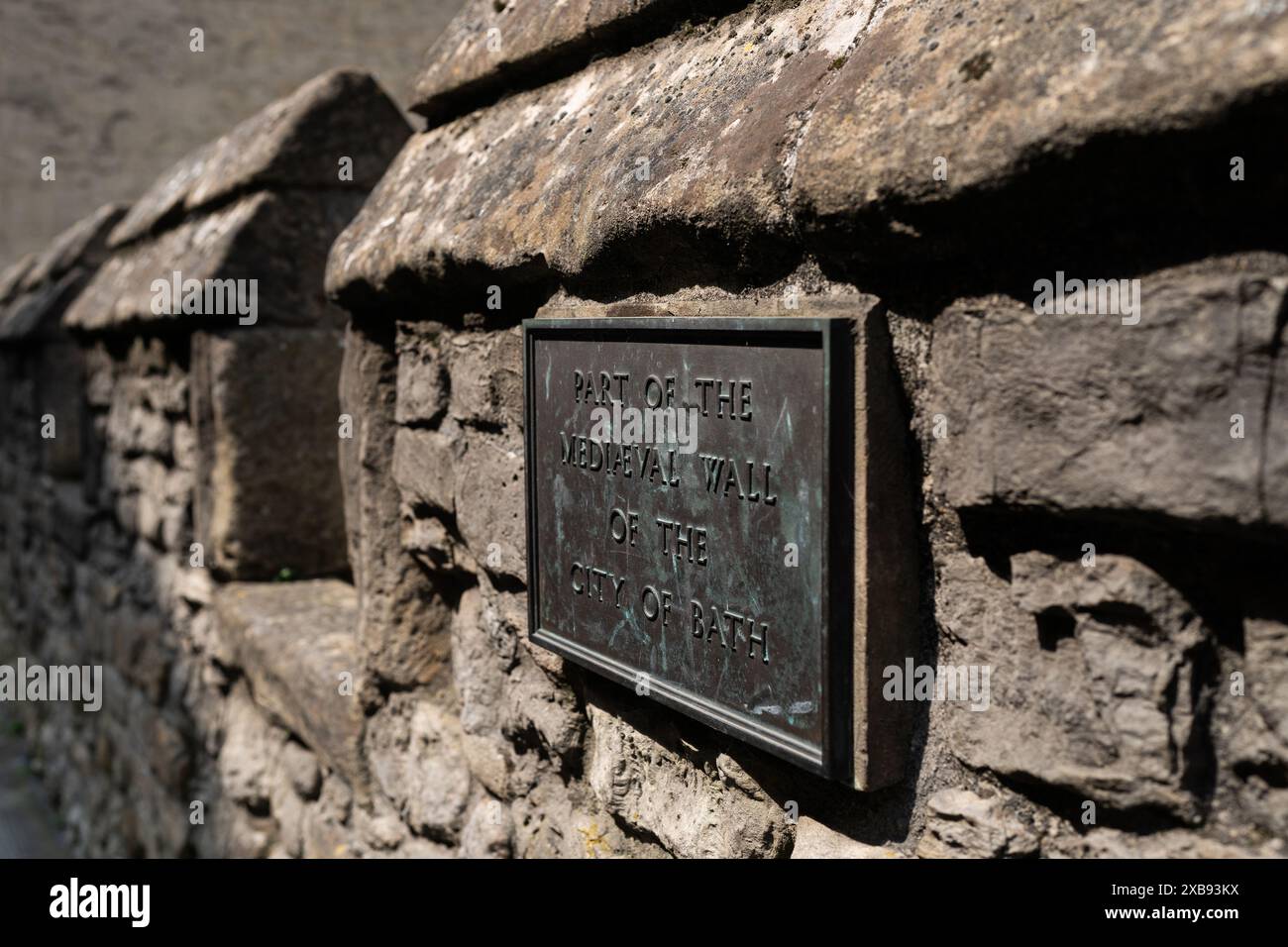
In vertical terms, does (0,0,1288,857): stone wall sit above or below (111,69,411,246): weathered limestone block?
below

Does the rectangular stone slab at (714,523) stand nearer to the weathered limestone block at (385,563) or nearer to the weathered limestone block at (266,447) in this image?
the weathered limestone block at (385,563)

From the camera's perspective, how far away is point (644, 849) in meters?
1.54

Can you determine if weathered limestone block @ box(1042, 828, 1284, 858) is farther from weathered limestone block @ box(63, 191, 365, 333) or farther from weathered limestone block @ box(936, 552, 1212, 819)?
weathered limestone block @ box(63, 191, 365, 333)

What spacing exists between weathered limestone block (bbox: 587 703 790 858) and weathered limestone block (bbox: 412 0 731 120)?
934mm

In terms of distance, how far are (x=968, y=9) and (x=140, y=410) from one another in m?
3.31

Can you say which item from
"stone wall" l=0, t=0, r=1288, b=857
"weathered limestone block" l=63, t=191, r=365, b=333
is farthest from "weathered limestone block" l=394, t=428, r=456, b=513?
"weathered limestone block" l=63, t=191, r=365, b=333

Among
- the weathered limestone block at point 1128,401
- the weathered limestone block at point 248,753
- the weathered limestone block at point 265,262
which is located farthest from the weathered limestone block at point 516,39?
the weathered limestone block at point 248,753

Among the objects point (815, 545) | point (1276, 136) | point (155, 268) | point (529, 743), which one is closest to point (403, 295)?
point (529, 743)

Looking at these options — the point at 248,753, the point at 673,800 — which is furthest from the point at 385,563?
the point at 248,753

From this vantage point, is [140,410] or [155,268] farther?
[140,410]

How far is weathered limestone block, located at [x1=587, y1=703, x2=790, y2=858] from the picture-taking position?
52.2 inches

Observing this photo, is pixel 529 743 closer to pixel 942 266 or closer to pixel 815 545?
pixel 815 545

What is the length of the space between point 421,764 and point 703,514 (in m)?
1.07

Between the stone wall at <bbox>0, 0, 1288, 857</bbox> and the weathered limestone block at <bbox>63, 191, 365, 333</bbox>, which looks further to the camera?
the weathered limestone block at <bbox>63, 191, 365, 333</bbox>
